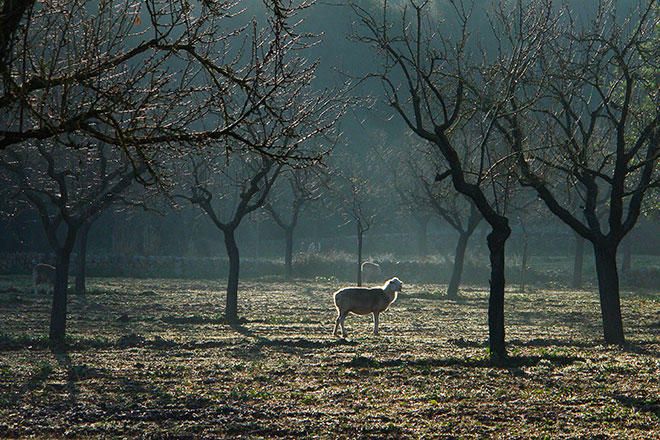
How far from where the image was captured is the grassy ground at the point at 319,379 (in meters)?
11.4

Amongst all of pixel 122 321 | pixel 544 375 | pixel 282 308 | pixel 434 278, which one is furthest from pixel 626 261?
pixel 544 375

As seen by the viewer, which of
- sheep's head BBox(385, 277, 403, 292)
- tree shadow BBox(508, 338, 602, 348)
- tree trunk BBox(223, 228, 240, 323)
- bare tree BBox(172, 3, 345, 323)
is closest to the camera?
bare tree BBox(172, 3, 345, 323)

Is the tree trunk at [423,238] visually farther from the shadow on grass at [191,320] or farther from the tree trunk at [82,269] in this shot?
A: the shadow on grass at [191,320]

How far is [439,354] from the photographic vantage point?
1848 cm

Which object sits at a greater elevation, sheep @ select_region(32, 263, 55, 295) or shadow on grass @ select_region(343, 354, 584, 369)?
sheep @ select_region(32, 263, 55, 295)

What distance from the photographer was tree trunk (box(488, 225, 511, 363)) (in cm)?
1736

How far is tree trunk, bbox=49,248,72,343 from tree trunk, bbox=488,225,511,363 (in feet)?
32.5

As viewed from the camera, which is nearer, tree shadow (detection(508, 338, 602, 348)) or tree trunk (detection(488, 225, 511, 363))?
tree trunk (detection(488, 225, 511, 363))

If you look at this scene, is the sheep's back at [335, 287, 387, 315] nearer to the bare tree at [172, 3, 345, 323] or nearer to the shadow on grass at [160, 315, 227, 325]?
the bare tree at [172, 3, 345, 323]

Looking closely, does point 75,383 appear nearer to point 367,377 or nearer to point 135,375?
point 135,375

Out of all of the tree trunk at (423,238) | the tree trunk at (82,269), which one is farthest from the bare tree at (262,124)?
the tree trunk at (423,238)

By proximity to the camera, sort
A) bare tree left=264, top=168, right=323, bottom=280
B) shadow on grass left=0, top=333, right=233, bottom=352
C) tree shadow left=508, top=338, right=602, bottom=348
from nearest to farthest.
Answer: shadow on grass left=0, top=333, right=233, bottom=352 < tree shadow left=508, top=338, right=602, bottom=348 < bare tree left=264, top=168, right=323, bottom=280

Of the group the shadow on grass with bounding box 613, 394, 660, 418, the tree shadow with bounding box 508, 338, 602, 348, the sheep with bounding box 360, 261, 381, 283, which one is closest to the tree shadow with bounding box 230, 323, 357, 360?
the tree shadow with bounding box 508, 338, 602, 348

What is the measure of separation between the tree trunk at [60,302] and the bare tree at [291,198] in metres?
15.4
